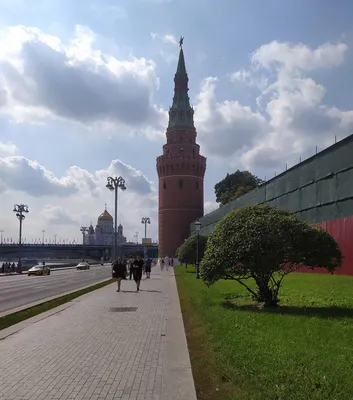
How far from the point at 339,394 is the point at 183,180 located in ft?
279

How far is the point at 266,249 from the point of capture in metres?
12.7

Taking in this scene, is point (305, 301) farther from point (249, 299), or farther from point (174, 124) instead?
point (174, 124)

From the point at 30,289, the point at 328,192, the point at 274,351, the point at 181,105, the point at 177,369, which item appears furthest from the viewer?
the point at 181,105

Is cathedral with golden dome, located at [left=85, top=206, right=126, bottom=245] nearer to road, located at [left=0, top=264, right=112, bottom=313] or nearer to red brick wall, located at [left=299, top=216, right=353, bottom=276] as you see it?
road, located at [left=0, top=264, right=112, bottom=313]

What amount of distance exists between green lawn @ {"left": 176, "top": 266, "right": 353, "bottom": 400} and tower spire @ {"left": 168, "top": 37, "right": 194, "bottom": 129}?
8208cm

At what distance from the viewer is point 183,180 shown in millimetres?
90062

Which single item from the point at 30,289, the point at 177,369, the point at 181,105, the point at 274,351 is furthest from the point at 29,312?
the point at 181,105

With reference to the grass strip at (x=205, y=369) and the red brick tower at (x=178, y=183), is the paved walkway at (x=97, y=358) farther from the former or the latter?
the red brick tower at (x=178, y=183)

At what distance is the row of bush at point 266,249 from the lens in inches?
500

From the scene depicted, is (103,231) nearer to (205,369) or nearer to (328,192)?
(328,192)

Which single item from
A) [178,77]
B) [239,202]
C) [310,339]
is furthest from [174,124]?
[310,339]

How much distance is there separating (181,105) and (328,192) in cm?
7060

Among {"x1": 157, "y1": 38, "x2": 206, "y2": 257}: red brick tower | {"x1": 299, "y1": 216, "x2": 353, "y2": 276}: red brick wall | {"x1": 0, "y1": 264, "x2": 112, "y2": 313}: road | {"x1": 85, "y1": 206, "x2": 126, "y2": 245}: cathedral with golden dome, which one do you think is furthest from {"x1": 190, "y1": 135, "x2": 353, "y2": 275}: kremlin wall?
{"x1": 85, "y1": 206, "x2": 126, "y2": 245}: cathedral with golden dome

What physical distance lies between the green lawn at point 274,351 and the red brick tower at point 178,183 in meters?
76.0
